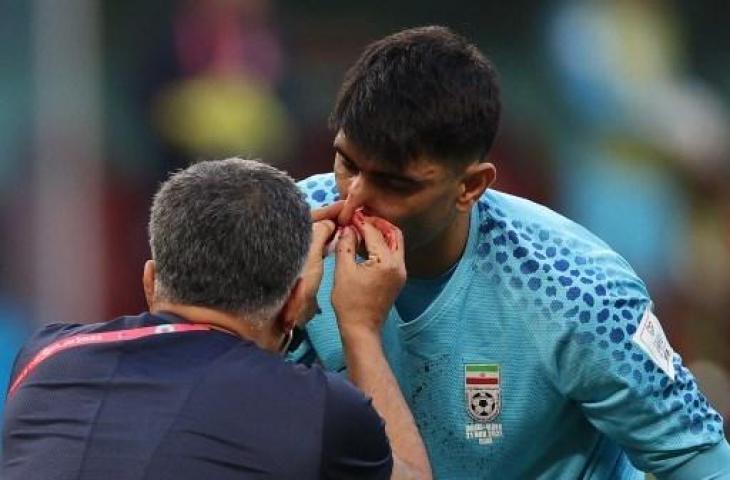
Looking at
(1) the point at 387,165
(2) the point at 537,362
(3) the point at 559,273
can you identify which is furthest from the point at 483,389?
(1) the point at 387,165

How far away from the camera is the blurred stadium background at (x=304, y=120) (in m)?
5.76

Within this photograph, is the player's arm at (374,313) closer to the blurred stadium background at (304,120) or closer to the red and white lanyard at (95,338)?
the red and white lanyard at (95,338)

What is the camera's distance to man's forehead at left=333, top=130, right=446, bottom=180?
296 cm

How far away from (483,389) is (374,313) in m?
0.40

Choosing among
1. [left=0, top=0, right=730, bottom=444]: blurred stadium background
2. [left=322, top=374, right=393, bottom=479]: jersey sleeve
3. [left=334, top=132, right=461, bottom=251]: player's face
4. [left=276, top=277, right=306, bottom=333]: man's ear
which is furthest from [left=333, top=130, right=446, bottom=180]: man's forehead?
[left=0, top=0, right=730, bottom=444]: blurred stadium background

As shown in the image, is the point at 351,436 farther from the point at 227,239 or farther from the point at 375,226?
the point at 375,226

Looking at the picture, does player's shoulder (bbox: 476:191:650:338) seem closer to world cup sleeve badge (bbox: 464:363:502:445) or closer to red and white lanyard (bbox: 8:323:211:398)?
world cup sleeve badge (bbox: 464:363:502:445)

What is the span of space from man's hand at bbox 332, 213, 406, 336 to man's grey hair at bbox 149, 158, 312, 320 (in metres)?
0.37

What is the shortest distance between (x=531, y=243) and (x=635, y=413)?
40 centimetres

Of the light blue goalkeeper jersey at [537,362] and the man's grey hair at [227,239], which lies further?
the light blue goalkeeper jersey at [537,362]

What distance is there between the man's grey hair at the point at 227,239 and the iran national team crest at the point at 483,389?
748 mm

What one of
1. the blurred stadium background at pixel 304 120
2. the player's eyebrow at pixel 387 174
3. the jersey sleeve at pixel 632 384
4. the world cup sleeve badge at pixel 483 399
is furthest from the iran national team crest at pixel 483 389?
the blurred stadium background at pixel 304 120

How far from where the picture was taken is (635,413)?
9.83ft

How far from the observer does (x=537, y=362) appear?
3066 millimetres
